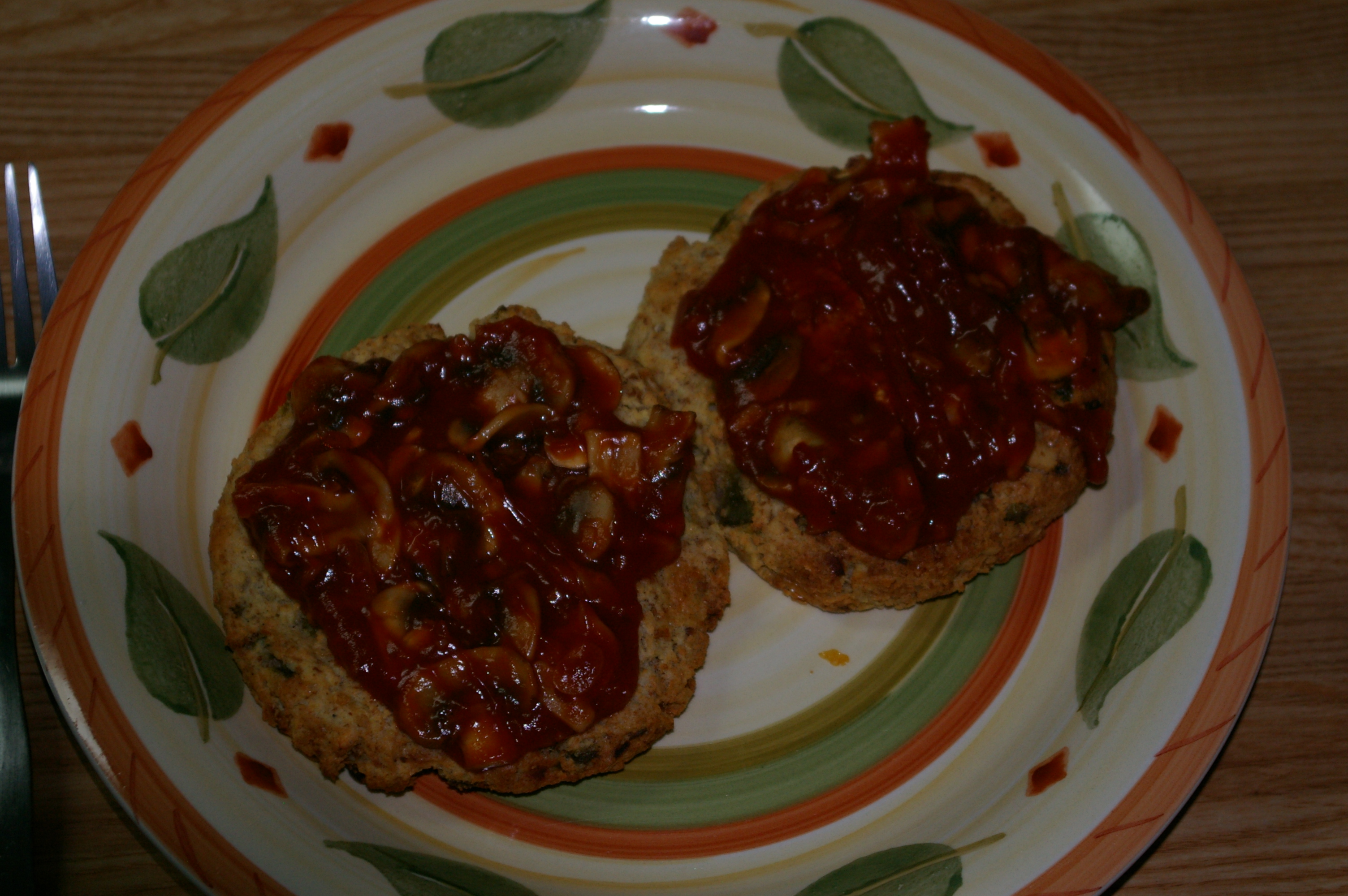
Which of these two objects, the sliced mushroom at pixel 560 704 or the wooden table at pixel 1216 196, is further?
the wooden table at pixel 1216 196

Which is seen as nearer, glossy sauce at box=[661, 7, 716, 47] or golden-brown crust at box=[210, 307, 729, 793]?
golden-brown crust at box=[210, 307, 729, 793]

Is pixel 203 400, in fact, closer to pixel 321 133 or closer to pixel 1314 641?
pixel 321 133

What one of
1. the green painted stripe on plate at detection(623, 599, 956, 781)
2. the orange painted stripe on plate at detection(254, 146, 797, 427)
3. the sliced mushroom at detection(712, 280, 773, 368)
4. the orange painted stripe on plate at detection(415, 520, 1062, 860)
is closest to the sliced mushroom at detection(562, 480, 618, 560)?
the sliced mushroom at detection(712, 280, 773, 368)


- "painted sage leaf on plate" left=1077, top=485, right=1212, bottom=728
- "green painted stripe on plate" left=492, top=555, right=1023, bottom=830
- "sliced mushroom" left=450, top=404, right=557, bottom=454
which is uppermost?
"sliced mushroom" left=450, top=404, right=557, bottom=454

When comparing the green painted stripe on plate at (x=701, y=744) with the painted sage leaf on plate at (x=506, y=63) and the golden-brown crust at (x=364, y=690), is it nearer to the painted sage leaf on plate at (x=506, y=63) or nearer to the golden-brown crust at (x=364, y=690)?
the golden-brown crust at (x=364, y=690)

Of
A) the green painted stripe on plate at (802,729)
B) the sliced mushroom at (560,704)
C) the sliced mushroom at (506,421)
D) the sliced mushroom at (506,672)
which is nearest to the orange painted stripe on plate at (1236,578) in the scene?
the green painted stripe on plate at (802,729)

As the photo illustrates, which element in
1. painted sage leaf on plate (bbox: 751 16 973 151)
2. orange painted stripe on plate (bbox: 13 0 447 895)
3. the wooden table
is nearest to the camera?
orange painted stripe on plate (bbox: 13 0 447 895)

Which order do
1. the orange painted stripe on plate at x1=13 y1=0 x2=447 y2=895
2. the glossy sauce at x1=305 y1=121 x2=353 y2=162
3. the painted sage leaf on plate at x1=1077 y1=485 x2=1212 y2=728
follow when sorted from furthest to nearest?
1. the glossy sauce at x1=305 y1=121 x2=353 y2=162
2. the painted sage leaf on plate at x1=1077 y1=485 x2=1212 y2=728
3. the orange painted stripe on plate at x1=13 y1=0 x2=447 y2=895

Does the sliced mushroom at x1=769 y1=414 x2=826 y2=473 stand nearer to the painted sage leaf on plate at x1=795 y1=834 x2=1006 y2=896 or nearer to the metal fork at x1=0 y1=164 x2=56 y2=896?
the painted sage leaf on plate at x1=795 y1=834 x2=1006 y2=896
